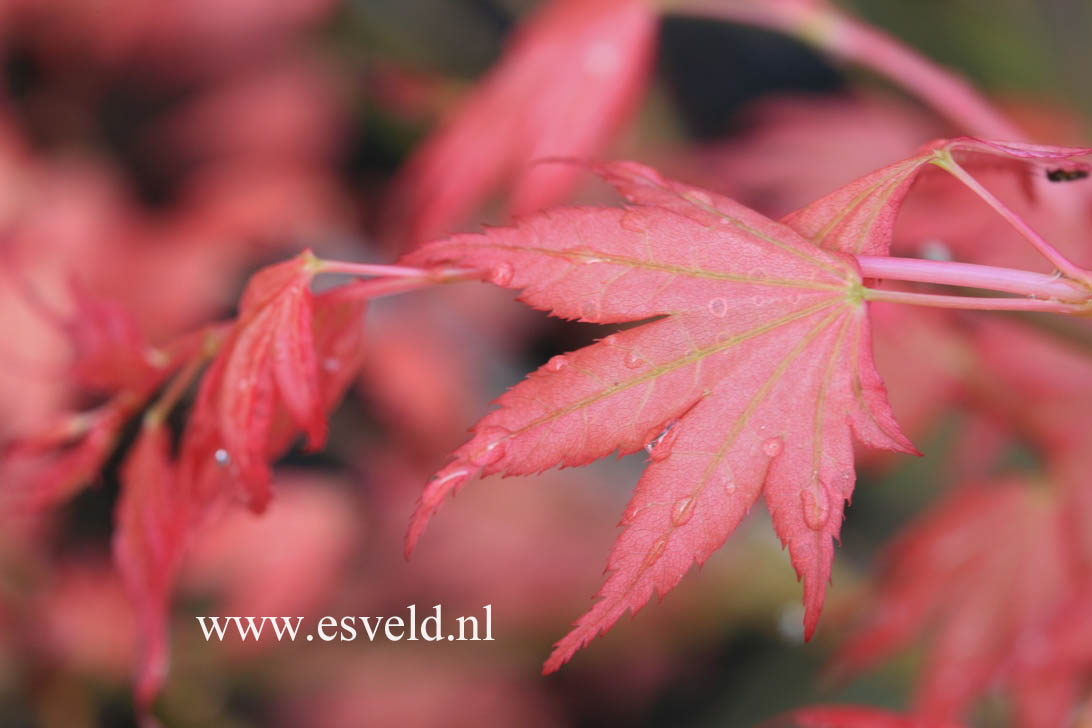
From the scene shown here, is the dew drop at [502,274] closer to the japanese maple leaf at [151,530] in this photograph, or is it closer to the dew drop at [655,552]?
the dew drop at [655,552]

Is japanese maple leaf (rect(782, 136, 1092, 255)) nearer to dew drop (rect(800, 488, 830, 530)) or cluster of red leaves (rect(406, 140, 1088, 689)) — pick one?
cluster of red leaves (rect(406, 140, 1088, 689))

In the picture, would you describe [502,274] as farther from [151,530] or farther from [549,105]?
[549,105]

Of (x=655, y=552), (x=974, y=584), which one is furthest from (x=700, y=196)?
(x=974, y=584)

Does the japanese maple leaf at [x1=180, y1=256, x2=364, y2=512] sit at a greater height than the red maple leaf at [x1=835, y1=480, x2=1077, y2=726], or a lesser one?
greater

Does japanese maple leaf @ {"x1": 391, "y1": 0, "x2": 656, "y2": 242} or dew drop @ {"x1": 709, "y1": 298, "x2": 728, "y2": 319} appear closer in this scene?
dew drop @ {"x1": 709, "y1": 298, "x2": 728, "y2": 319}

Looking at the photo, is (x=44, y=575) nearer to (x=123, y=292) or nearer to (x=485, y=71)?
(x=123, y=292)

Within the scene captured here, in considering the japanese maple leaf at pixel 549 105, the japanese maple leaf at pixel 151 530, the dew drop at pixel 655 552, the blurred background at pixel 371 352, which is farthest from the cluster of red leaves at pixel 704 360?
the blurred background at pixel 371 352

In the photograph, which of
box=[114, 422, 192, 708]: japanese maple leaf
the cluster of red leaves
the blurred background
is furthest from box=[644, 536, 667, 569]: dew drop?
the blurred background
